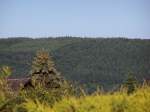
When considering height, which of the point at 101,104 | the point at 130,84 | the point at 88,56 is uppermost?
the point at 101,104

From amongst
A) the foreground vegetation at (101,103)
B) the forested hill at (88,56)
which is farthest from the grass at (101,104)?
the forested hill at (88,56)

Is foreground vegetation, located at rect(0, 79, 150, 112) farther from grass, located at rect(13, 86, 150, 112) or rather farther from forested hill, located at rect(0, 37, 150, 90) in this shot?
forested hill, located at rect(0, 37, 150, 90)

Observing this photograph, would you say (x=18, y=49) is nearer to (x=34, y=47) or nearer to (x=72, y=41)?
(x=34, y=47)

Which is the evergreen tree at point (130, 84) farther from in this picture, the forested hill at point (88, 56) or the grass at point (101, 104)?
the forested hill at point (88, 56)

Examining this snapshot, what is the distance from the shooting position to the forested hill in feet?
465

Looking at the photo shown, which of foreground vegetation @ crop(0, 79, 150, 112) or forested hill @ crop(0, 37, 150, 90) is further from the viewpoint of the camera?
forested hill @ crop(0, 37, 150, 90)

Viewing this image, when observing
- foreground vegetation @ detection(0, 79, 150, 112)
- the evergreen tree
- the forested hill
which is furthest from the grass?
the forested hill

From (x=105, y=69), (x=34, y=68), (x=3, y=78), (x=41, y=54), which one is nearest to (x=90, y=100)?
(x=3, y=78)

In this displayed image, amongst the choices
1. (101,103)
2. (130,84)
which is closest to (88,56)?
(130,84)

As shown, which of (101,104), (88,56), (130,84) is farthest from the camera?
(88,56)

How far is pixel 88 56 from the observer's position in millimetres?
168375

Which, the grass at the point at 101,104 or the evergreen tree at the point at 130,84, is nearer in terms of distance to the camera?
the grass at the point at 101,104

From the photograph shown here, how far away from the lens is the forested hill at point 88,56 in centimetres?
14188

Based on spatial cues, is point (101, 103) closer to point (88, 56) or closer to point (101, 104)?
point (101, 104)
